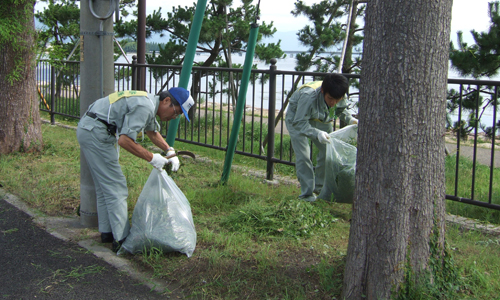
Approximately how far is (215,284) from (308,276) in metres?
0.61

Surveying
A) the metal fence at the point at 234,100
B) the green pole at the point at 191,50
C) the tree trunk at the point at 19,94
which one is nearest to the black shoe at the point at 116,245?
the green pole at the point at 191,50

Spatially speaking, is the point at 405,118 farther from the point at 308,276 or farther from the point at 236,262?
the point at 236,262

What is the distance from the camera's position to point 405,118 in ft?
8.31

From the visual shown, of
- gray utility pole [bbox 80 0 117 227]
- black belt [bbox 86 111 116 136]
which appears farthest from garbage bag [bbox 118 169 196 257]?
gray utility pole [bbox 80 0 117 227]

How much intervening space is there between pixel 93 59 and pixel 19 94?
313 cm

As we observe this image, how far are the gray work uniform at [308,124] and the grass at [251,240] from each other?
30 cm

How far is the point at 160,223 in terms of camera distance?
11.5 feet

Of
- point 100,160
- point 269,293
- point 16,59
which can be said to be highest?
point 16,59

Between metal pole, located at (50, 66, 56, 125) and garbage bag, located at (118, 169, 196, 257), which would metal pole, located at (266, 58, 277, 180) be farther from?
metal pole, located at (50, 66, 56, 125)

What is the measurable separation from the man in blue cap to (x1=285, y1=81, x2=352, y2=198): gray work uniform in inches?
54.4

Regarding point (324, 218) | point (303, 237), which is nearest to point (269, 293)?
point (303, 237)

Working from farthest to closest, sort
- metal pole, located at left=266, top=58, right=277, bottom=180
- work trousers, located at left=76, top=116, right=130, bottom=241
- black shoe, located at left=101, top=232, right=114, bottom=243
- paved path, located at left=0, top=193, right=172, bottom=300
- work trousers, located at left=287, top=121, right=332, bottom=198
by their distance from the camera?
metal pole, located at left=266, top=58, right=277, bottom=180 → work trousers, located at left=287, top=121, right=332, bottom=198 → black shoe, located at left=101, top=232, right=114, bottom=243 → work trousers, located at left=76, top=116, right=130, bottom=241 → paved path, located at left=0, top=193, right=172, bottom=300

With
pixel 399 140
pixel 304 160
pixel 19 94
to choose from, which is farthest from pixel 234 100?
pixel 399 140

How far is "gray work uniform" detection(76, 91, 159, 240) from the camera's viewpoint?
3.38 metres
